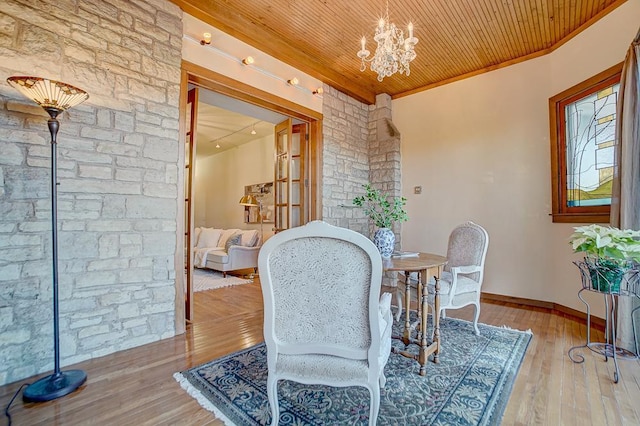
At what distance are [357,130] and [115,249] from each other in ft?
12.1

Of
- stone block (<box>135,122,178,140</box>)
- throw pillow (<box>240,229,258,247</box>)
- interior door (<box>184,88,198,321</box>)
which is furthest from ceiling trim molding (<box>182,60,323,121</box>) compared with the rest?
throw pillow (<box>240,229,258,247</box>)

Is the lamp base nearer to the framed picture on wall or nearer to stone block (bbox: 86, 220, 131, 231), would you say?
stone block (bbox: 86, 220, 131, 231)

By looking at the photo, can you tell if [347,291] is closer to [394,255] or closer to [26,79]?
[394,255]

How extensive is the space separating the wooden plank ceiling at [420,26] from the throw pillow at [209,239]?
154 inches

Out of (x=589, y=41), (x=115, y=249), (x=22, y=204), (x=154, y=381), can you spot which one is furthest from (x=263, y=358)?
(x=589, y=41)

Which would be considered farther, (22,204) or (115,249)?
(115,249)

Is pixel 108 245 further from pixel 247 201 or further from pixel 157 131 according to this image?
pixel 247 201

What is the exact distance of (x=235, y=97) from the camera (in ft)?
10.7

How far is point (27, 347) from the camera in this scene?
189 cm

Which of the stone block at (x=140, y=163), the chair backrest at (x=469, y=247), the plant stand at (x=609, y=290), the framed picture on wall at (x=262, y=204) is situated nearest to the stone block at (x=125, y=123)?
the stone block at (x=140, y=163)

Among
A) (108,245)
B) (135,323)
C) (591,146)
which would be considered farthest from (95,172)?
(591,146)

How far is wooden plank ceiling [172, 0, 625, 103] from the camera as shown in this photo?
2.81 meters

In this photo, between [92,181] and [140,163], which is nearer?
[92,181]

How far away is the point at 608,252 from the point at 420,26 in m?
2.65
